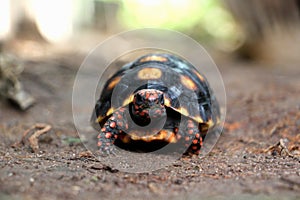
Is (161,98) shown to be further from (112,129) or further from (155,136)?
(112,129)

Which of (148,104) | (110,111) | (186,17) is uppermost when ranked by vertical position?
(186,17)

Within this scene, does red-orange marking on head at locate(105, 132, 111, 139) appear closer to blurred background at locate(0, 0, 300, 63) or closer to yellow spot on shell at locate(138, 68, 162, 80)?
yellow spot on shell at locate(138, 68, 162, 80)

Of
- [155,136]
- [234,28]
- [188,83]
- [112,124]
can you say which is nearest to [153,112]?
[155,136]

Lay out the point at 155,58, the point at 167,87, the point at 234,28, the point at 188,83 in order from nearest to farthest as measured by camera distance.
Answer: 1. the point at 167,87
2. the point at 188,83
3. the point at 155,58
4. the point at 234,28

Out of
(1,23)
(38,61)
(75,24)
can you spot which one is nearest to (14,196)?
(38,61)

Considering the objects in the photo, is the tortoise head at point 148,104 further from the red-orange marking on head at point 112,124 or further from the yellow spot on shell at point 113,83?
the yellow spot on shell at point 113,83

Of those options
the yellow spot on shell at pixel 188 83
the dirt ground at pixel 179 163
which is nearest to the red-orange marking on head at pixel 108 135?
the dirt ground at pixel 179 163

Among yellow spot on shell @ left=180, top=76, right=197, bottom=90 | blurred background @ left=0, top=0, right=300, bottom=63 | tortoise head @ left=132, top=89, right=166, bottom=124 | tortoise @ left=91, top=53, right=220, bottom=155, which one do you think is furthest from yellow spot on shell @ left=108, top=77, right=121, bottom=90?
blurred background @ left=0, top=0, right=300, bottom=63

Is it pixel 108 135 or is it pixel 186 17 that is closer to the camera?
pixel 108 135
